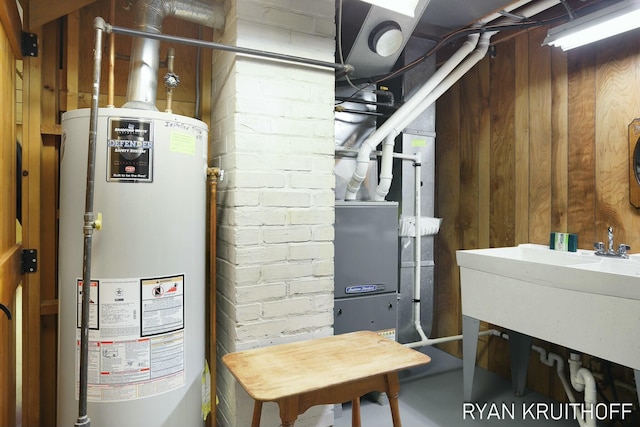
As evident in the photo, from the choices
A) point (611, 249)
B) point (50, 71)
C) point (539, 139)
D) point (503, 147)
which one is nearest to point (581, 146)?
point (539, 139)

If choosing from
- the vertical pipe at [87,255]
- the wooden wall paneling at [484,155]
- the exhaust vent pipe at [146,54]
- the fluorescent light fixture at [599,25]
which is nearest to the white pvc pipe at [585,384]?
the wooden wall paneling at [484,155]

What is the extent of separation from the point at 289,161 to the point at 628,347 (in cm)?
154

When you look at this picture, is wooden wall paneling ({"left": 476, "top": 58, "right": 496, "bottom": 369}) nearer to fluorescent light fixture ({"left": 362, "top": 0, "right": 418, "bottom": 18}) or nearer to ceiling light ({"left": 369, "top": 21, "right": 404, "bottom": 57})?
ceiling light ({"left": 369, "top": 21, "right": 404, "bottom": 57})

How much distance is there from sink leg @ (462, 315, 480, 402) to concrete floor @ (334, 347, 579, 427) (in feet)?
0.41

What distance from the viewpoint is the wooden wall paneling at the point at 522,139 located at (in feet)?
7.99

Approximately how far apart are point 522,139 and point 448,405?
173 centimetres

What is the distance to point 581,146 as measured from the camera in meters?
2.15

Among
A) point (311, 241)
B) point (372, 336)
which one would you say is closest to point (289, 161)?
point (311, 241)

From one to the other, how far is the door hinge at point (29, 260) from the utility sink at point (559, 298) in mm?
2102

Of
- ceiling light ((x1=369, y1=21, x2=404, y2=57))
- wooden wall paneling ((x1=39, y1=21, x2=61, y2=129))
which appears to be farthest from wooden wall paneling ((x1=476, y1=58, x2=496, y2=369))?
wooden wall paneling ((x1=39, y1=21, x2=61, y2=129))

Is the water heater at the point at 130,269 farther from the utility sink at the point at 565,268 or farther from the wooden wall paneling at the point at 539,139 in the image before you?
the wooden wall paneling at the point at 539,139

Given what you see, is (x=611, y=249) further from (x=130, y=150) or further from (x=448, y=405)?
(x=130, y=150)

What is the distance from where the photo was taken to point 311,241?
174 centimetres

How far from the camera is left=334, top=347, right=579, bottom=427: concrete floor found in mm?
2029
